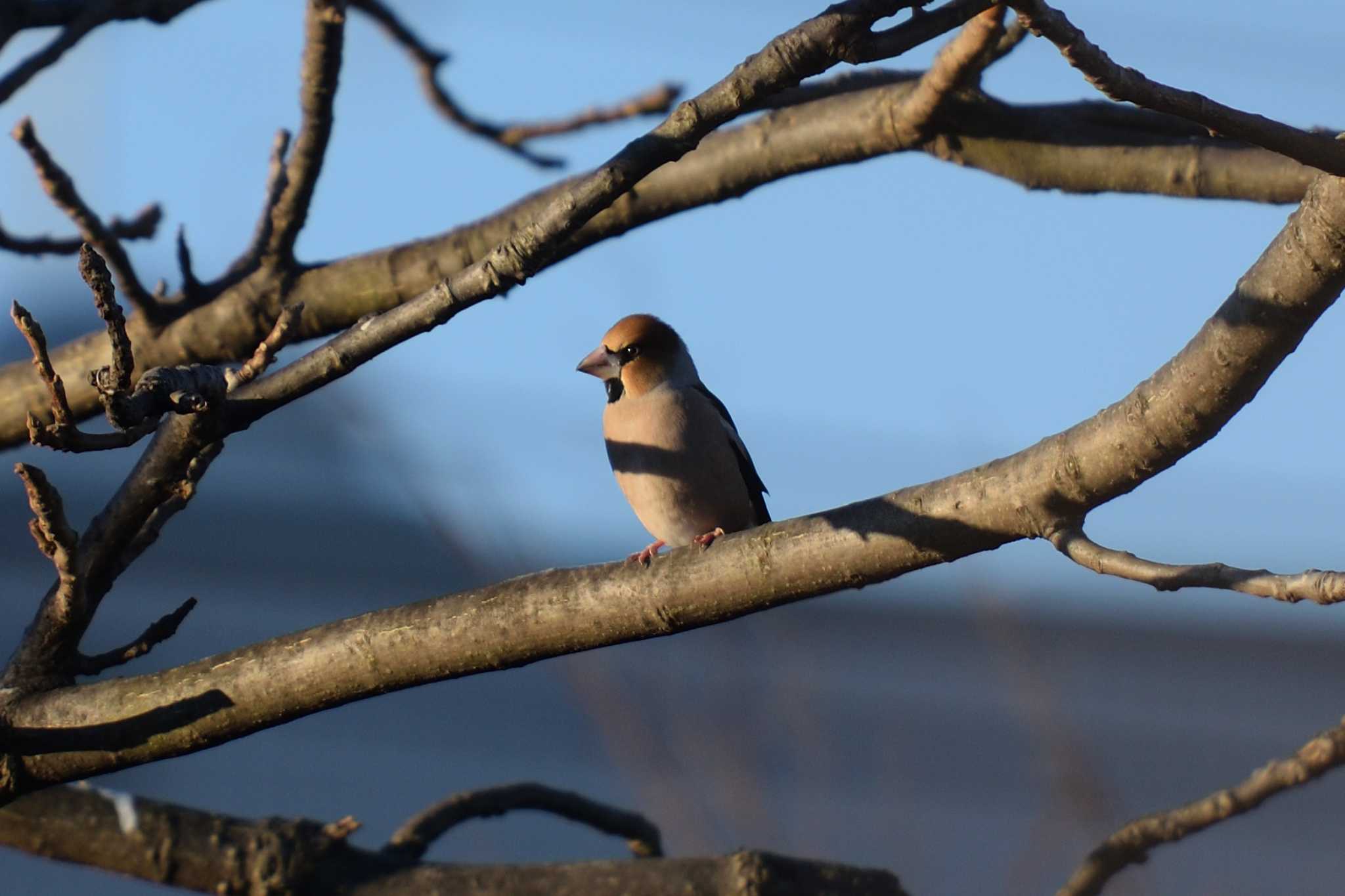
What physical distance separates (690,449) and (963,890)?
2671mm

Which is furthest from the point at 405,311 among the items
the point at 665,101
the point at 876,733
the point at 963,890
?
the point at 876,733

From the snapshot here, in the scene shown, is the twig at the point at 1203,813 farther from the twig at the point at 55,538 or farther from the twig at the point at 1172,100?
the twig at the point at 55,538

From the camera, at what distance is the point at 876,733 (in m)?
8.01

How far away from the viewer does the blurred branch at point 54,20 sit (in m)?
3.07

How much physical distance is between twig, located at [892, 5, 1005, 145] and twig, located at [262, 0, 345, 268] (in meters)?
1.23

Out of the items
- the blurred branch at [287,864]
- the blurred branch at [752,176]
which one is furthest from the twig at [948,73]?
the blurred branch at [287,864]

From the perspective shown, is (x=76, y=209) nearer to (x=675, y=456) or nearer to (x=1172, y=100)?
(x=675, y=456)

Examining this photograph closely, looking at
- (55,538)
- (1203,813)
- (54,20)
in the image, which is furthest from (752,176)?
(55,538)

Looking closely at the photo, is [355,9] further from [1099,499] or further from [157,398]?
[1099,499]

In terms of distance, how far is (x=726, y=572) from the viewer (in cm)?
221

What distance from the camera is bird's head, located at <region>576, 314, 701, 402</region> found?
4223 millimetres

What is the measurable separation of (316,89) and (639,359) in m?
1.41

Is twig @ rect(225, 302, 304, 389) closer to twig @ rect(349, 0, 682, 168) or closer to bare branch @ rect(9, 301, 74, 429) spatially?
bare branch @ rect(9, 301, 74, 429)

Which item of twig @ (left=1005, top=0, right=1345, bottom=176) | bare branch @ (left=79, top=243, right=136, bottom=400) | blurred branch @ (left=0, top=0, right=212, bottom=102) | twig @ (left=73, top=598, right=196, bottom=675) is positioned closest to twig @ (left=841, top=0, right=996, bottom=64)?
twig @ (left=1005, top=0, right=1345, bottom=176)
